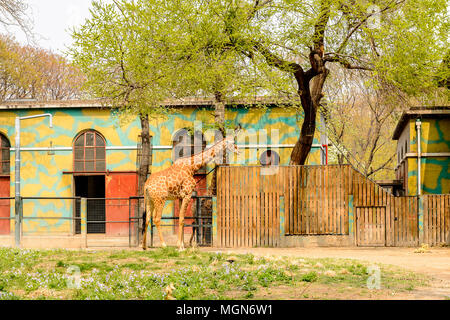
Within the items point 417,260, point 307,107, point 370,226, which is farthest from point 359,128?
point 417,260

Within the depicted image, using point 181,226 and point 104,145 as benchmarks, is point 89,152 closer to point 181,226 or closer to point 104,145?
point 104,145

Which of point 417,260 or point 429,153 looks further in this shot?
point 429,153

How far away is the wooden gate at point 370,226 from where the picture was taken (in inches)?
854

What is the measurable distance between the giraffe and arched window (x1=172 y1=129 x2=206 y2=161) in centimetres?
1067

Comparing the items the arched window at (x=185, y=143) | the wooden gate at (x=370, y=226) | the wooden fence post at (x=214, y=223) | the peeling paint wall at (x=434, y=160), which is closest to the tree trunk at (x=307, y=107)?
the wooden gate at (x=370, y=226)

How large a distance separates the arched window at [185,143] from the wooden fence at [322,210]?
8.69m

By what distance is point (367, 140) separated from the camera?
4394cm

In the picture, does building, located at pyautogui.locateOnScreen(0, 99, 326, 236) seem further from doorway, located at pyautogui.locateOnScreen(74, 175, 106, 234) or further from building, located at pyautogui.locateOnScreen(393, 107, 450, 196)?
building, located at pyautogui.locateOnScreen(393, 107, 450, 196)

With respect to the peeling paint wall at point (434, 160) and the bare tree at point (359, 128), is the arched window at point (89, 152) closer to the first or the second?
the bare tree at point (359, 128)

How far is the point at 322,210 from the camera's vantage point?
21.9 metres

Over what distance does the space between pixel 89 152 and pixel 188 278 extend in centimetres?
2197

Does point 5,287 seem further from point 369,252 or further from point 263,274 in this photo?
point 369,252
